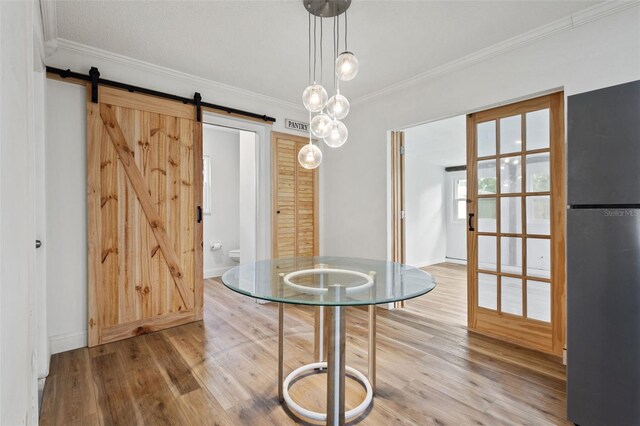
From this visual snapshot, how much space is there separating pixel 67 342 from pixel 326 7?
3.23 meters

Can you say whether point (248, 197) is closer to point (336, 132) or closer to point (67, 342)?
point (67, 342)

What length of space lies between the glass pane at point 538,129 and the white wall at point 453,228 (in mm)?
4217

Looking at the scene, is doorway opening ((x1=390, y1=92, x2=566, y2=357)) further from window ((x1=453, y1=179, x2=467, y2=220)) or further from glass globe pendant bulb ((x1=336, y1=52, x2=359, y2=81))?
window ((x1=453, y1=179, x2=467, y2=220))

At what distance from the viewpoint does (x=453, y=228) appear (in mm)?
6664

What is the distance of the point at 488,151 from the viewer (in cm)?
276

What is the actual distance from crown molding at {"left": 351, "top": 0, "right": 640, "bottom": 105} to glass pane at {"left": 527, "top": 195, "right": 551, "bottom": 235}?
4.11ft

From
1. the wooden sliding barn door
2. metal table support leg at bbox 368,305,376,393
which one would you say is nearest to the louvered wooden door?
the wooden sliding barn door

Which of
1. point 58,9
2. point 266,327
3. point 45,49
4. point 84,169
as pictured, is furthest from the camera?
point 266,327

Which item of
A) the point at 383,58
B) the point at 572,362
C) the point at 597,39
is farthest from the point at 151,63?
the point at 572,362

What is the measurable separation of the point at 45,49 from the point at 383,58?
274 centimetres

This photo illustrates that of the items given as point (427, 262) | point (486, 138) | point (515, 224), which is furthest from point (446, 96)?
point (427, 262)

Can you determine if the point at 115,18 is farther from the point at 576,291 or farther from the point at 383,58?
the point at 576,291

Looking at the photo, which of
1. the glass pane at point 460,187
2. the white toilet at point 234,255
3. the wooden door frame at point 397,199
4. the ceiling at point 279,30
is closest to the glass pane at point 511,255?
the wooden door frame at point 397,199

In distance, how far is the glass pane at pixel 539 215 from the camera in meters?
2.41
